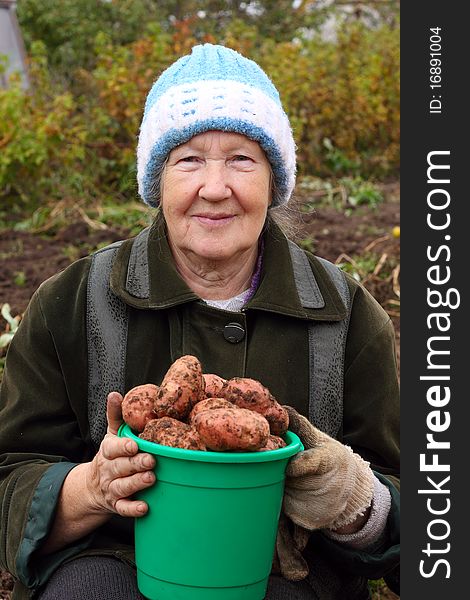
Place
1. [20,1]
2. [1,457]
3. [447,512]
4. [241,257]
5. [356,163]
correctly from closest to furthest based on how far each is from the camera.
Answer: [447,512]
[1,457]
[241,257]
[356,163]
[20,1]

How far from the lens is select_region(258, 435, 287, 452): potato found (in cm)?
158

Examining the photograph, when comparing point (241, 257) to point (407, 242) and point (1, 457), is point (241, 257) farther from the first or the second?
point (1, 457)

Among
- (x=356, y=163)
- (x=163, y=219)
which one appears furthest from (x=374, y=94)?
(x=163, y=219)

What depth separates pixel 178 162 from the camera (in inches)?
79.6

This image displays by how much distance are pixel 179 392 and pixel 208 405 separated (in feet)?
0.19

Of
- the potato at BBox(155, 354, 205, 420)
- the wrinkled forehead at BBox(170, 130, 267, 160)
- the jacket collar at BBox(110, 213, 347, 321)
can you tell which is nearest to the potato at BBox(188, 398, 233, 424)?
the potato at BBox(155, 354, 205, 420)

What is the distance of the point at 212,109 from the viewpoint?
1954mm

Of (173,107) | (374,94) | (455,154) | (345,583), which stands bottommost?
(345,583)

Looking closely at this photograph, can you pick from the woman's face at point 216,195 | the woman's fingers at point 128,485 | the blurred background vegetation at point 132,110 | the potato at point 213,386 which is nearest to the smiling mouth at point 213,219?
the woman's face at point 216,195

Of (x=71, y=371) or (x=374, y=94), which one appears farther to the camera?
(x=374, y=94)

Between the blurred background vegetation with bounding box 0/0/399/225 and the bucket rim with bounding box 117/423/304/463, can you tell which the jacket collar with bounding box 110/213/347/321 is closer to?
the bucket rim with bounding box 117/423/304/463

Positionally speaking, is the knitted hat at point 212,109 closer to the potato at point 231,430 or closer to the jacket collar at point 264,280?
the jacket collar at point 264,280

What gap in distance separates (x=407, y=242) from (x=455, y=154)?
20 cm

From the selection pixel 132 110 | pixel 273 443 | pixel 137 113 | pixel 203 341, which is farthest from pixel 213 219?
pixel 137 113
